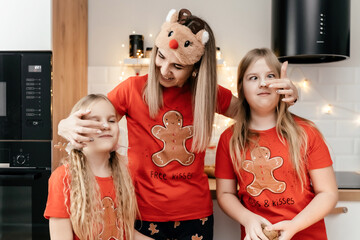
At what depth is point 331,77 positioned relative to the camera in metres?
2.18

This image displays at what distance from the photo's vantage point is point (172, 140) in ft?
4.63

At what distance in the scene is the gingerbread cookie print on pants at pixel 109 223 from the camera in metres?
1.19

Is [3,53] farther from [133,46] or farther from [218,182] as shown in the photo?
[218,182]

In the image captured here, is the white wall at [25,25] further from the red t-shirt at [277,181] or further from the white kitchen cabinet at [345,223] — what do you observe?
the white kitchen cabinet at [345,223]

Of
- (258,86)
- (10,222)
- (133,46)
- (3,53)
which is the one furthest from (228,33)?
(10,222)

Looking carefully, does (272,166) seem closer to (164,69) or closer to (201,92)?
(201,92)

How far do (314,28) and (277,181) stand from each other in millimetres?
878

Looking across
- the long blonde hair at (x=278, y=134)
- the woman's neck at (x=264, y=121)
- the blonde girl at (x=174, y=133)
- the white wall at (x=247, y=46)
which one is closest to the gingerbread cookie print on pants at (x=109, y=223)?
the blonde girl at (x=174, y=133)

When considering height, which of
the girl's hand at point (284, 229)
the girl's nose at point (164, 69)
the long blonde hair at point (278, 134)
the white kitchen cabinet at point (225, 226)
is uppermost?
the girl's nose at point (164, 69)

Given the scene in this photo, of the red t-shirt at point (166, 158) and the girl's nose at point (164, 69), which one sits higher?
the girl's nose at point (164, 69)

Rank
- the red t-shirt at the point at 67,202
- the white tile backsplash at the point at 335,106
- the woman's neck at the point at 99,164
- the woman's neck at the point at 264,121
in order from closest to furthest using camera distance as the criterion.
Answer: the red t-shirt at the point at 67,202 < the woman's neck at the point at 99,164 < the woman's neck at the point at 264,121 < the white tile backsplash at the point at 335,106

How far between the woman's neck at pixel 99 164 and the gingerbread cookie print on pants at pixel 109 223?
0.09 metres

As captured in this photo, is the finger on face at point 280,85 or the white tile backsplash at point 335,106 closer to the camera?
the finger on face at point 280,85

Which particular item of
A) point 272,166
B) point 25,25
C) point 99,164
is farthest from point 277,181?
point 25,25
